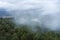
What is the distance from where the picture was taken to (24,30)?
13.5 metres

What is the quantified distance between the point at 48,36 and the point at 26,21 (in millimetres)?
5113

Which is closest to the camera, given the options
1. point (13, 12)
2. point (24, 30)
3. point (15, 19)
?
point (24, 30)

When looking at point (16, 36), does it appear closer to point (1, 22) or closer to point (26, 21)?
point (26, 21)

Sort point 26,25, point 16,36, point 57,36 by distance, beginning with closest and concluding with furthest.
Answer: point 57,36 < point 16,36 < point 26,25

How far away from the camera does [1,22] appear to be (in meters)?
17.2

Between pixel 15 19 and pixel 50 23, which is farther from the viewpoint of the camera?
pixel 15 19

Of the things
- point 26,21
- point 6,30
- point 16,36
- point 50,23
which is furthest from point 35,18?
point 16,36

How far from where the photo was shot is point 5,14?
61.3 ft

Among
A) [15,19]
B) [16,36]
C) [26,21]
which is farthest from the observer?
[15,19]

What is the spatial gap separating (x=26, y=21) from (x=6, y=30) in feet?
7.82

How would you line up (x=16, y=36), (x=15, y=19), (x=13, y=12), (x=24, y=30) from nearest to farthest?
1. (x=16, y=36)
2. (x=24, y=30)
3. (x=15, y=19)
4. (x=13, y=12)

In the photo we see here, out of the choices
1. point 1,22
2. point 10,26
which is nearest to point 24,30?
point 10,26

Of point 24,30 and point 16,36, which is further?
point 24,30

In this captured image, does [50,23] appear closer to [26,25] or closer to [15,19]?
[26,25]
